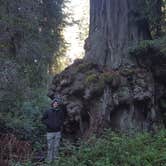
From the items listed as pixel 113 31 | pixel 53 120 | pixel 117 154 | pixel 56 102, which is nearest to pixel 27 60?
pixel 113 31

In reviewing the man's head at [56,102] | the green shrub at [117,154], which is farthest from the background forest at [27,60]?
the man's head at [56,102]

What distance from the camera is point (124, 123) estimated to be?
11.2 meters

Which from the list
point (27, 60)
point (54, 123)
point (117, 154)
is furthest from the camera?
point (27, 60)

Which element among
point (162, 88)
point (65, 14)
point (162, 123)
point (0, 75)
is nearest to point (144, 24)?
point (162, 88)

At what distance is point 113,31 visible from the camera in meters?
12.3

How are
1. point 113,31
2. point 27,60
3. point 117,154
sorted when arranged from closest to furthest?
1. point 117,154
2. point 113,31
3. point 27,60

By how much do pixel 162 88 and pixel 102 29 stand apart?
2550 millimetres

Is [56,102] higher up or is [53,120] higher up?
[56,102]

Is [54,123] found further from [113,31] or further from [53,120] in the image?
[113,31]

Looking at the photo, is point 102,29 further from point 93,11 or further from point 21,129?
point 21,129

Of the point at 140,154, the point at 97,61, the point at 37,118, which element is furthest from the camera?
the point at 37,118

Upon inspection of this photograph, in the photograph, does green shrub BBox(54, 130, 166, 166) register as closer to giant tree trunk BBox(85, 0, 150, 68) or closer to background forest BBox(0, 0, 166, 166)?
background forest BBox(0, 0, 166, 166)

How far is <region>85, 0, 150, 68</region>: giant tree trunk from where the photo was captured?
39.4 ft

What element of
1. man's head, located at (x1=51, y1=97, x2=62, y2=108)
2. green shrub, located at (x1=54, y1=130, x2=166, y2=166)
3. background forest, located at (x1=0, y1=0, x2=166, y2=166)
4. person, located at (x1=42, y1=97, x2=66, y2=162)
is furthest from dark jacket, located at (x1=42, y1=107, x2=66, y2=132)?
green shrub, located at (x1=54, y1=130, x2=166, y2=166)
